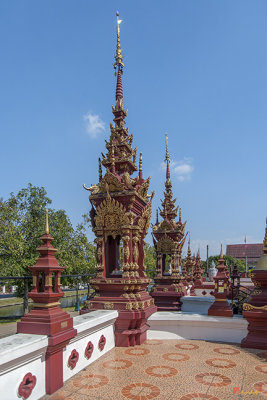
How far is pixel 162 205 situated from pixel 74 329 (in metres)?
11.0

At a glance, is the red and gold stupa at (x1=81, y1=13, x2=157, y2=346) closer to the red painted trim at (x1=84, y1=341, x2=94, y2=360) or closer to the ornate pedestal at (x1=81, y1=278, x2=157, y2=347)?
the ornate pedestal at (x1=81, y1=278, x2=157, y2=347)

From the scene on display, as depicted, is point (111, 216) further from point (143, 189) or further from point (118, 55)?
point (118, 55)

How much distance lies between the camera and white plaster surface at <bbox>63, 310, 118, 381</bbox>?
214 inches

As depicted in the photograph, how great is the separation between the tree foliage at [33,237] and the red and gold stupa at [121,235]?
12142mm

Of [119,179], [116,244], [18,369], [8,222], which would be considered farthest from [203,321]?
[8,222]

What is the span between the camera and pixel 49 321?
15.5 ft

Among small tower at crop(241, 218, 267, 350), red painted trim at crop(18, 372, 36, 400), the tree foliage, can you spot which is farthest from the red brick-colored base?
the tree foliage

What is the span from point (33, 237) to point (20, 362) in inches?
720

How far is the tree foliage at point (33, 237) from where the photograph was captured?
19.7 meters

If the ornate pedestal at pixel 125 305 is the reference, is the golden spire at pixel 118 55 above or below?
above

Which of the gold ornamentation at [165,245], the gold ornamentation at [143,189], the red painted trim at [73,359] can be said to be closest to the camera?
the red painted trim at [73,359]

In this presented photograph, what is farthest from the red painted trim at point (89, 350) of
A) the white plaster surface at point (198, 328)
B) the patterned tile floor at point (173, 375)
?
the white plaster surface at point (198, 328)

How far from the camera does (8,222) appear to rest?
834 inches

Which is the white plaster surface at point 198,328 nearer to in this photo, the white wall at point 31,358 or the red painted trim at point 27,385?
the white wall at point 31,358
